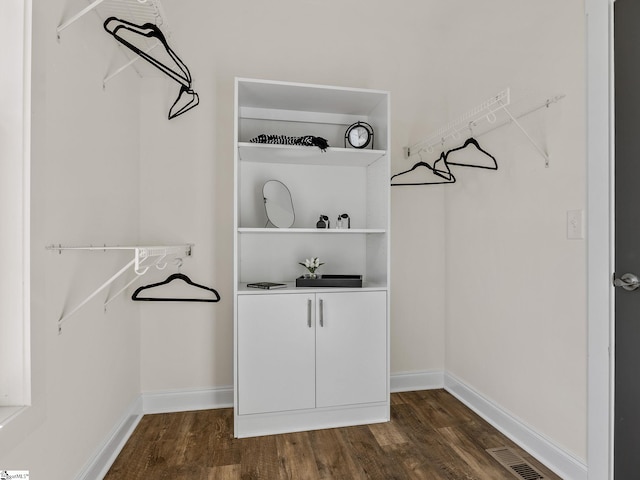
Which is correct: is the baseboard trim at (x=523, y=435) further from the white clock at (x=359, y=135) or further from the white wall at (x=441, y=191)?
the white clock at (x=359, y=135)

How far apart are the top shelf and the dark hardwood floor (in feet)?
5.36

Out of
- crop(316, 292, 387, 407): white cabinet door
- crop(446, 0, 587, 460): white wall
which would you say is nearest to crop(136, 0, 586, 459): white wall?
crop(446, 0, 587, 460): white wall

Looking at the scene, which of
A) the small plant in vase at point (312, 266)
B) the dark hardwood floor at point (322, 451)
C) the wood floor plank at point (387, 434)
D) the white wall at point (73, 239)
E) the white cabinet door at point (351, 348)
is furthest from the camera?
the small plant in vase at point (312, 266)

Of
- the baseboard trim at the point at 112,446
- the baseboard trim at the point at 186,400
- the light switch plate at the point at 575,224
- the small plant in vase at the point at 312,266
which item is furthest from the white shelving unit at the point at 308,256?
the light switch plate at the point at 575,224

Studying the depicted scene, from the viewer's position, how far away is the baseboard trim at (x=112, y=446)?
1.67 metres

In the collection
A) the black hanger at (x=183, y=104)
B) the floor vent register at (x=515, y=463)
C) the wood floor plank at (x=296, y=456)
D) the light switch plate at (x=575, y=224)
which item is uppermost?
the black hanger at (x=183, y=104)

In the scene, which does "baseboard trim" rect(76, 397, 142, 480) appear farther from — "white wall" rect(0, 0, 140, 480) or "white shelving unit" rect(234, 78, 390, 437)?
"white shelving unit" rect(234, 78, 390, 437)

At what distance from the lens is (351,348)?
7.27ft

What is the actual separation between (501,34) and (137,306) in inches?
109

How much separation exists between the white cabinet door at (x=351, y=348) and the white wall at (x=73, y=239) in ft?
3.69

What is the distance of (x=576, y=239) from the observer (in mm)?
1692

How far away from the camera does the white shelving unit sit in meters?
2.11

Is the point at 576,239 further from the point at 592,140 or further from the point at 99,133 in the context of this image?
the point at 99,133

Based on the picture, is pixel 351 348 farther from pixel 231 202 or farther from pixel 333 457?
pixel 231 202
